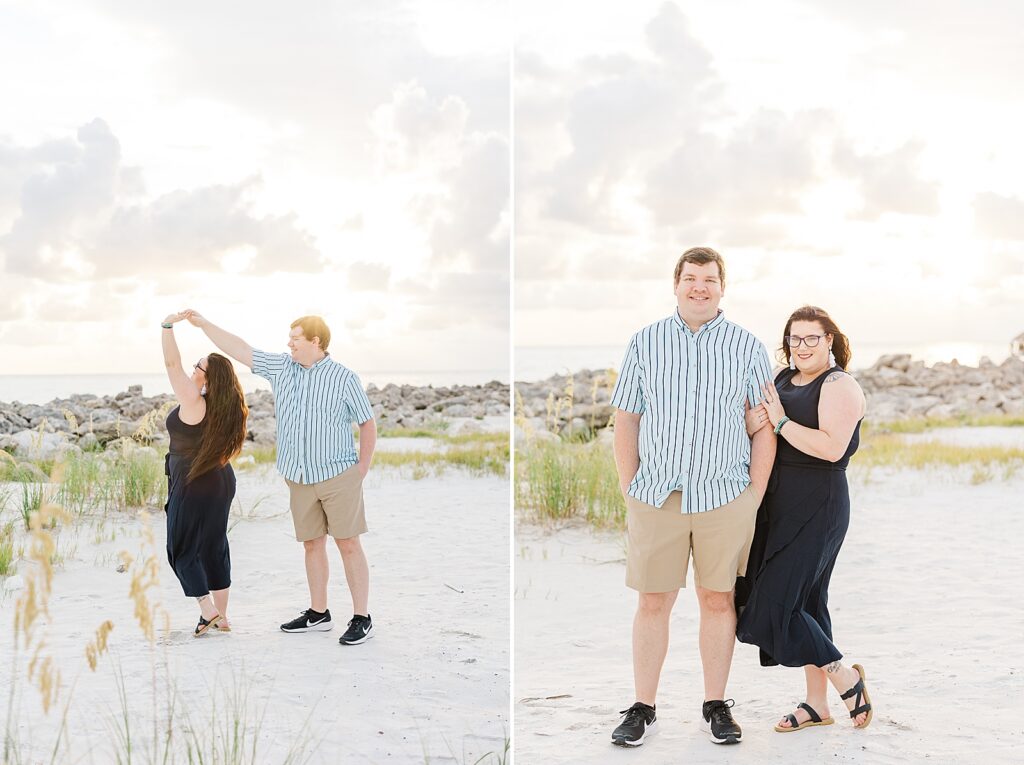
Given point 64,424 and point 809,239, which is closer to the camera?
point 64,424

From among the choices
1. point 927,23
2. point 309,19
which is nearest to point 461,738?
point 927,23

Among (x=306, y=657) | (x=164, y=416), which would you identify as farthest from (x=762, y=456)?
(x=164, y=416)

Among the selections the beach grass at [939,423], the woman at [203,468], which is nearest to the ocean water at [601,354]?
the beach grass at [939,423]

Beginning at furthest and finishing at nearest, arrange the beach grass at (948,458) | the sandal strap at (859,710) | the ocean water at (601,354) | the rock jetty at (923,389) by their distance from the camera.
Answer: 1. the ocean water at (601,354)
2. the rock jetty at (923,389)
3. the beach grass at (948,458)
4. the sandal strap at (859,710)

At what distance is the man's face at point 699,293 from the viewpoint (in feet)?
9.82

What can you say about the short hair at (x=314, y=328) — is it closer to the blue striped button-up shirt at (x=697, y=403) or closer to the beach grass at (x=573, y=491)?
the blue striped button-up shirt at (x=697, y=403)

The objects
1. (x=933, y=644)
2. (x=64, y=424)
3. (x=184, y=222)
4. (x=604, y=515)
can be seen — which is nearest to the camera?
(x=933, y=644)

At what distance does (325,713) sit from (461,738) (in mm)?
524

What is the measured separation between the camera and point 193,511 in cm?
420

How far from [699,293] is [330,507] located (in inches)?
81.2

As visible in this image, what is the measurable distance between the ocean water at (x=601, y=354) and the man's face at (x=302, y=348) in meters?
21.6

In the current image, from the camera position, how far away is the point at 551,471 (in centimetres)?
671

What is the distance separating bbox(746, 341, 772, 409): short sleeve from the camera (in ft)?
9.80

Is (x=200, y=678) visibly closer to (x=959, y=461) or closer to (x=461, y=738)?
(x=461, y=738)
